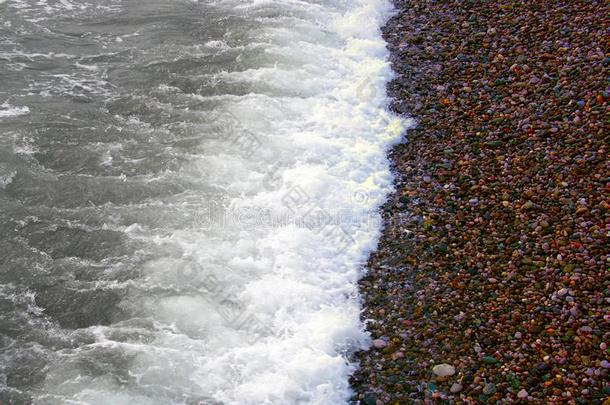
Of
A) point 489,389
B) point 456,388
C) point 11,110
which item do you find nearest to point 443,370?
point 456,388

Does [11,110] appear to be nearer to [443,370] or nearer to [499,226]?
[499,226]

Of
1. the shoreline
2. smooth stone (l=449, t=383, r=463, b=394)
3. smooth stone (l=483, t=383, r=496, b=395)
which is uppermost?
the shoreline

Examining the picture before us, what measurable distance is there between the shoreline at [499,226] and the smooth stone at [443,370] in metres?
0.02

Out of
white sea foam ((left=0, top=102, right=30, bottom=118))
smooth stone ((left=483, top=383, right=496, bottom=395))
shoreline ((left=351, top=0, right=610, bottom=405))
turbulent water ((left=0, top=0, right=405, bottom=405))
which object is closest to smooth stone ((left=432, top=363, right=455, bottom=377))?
shoreline ((left=351, top=0, right=610, bottom=405))

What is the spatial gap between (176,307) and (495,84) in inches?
272

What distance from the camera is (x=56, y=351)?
22.8ft

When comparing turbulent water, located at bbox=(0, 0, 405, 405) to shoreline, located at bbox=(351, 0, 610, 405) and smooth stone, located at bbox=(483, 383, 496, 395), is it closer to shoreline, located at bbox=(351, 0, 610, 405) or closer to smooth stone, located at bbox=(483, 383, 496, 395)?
shoreline, located at bbox=(351, 0, 610, 405)

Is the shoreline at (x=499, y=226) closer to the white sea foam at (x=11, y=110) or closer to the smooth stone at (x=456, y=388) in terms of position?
the smooth stone at (x=456, y=388)

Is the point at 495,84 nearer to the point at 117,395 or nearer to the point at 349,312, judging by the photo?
the point at 349,312

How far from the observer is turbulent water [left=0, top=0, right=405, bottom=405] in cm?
691

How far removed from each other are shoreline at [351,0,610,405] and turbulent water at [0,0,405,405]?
513mm

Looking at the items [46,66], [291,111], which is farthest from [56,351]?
[46,66]

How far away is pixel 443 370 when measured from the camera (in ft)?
21.3

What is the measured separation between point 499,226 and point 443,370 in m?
2.45
